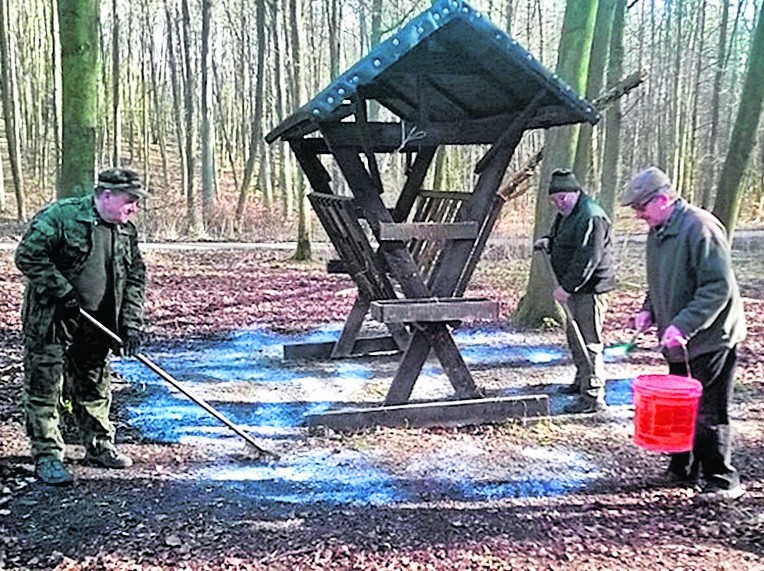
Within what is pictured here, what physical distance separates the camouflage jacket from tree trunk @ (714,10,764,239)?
6320 millimetres

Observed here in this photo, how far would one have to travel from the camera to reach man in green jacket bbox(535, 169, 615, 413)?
645 centimetres

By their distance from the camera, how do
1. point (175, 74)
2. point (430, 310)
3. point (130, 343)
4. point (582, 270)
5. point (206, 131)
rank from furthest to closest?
1. point (175, 74)
2. point (206, 131)
3. point (582, 270)
4. point (430, 310)
5. point (130, 343)

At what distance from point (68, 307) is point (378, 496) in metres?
2.29

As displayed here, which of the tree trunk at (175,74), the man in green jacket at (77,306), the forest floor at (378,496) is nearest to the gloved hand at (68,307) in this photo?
the man in green jacket at (77,306)

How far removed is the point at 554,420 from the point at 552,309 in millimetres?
3431

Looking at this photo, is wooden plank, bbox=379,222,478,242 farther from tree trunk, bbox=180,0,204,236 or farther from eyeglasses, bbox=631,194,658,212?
tree trunk, bbox=180,0,204,236

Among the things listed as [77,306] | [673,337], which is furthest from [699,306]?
[77,306]

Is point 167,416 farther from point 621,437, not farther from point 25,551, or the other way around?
point 621,437

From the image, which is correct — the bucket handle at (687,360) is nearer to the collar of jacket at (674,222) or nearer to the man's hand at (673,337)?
the man's hand at (673,337)

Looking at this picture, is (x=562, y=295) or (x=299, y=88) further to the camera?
(x=299, y=88)

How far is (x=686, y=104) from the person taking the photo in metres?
28.5

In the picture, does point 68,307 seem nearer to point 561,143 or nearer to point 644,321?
point 644,321

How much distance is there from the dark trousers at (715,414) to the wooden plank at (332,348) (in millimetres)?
4356

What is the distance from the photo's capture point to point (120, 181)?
4883 mm
